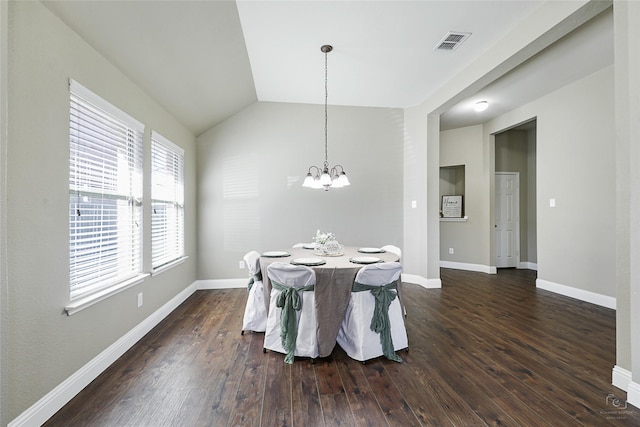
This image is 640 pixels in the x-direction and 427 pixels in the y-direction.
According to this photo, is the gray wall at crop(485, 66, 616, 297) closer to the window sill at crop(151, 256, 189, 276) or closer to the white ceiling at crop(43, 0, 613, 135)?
the white ceiling at crop(43, 0, 613, 135)

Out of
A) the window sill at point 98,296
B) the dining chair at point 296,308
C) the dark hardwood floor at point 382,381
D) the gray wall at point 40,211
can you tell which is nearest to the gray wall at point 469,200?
the dark hardwood floor at point 382,381

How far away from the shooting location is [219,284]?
14.4 ft

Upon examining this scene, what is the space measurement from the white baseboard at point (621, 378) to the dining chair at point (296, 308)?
6.66 feet

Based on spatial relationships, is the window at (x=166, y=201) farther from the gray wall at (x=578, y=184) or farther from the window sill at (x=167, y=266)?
the gray wall at (x=578, y=184)

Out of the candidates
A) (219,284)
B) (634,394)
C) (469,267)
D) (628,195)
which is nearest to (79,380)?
(219,284)

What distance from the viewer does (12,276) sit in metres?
1.45

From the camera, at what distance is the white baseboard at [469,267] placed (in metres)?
5.47

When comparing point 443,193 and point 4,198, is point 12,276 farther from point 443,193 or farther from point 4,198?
point 443,193

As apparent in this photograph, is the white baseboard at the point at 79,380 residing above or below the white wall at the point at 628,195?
below

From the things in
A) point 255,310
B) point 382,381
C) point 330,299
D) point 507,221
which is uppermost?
point 507,221

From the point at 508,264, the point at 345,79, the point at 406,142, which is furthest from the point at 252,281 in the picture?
the point at 508,264

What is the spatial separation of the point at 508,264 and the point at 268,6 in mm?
6232

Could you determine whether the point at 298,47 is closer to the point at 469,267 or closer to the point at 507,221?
the point at 469,267

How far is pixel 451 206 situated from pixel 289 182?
3755 mm
